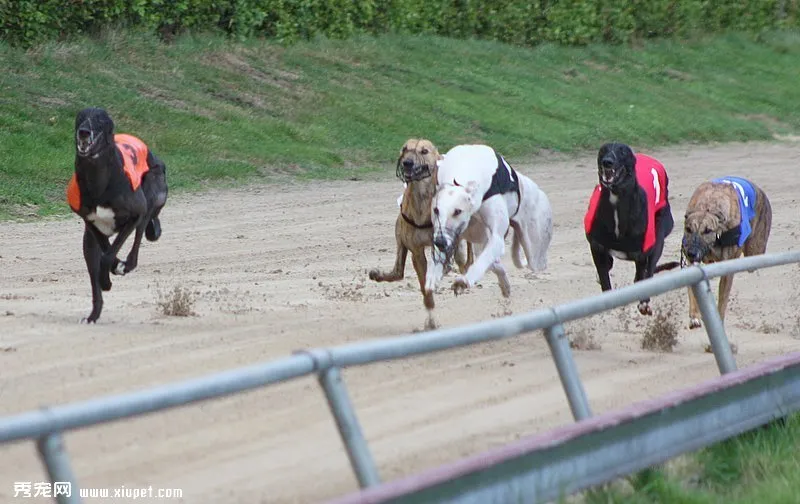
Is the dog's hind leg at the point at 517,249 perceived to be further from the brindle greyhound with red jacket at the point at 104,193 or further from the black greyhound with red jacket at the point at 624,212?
the brindle greyhound with red jacket at the point at 104,193

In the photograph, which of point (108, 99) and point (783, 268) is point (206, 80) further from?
point (783, 268)

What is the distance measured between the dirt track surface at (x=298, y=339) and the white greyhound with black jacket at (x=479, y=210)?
549mm

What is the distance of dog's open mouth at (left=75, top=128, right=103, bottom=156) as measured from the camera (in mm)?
6852

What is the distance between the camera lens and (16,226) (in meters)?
11.0

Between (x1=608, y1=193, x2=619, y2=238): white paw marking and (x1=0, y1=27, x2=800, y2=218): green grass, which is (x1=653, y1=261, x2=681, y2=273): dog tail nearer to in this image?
(x1=608, y1=193, x2=619, y2=238): white paw marking

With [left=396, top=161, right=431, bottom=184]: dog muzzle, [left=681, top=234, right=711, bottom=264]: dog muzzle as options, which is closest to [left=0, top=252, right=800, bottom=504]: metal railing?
[left=396, top=161, right=431, bottom=184]: dog muzzle

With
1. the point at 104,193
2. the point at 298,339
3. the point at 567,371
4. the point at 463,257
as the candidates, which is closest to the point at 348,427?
the point at 567,371

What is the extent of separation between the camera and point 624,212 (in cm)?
723

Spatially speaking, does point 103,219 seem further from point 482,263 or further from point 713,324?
point 713,324

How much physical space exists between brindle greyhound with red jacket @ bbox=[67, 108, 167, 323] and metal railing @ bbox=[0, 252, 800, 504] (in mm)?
3367

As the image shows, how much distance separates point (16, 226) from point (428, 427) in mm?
7849

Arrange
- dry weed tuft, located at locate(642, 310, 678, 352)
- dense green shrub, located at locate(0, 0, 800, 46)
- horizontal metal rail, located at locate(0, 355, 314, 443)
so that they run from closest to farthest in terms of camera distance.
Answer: horizontal metal rail, located at locate(0, 355, 314, 443), dry weed tuft, located at locate(642, 310, 678, 352), dense green shrub, located at locate(0, 0, 800, 46)

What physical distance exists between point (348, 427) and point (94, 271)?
419cm

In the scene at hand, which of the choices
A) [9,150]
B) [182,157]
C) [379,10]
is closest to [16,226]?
[9,150]
